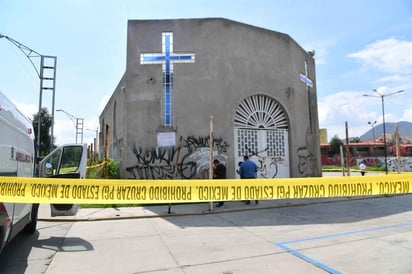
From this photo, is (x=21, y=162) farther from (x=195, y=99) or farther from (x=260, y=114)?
(x=260, y=114)

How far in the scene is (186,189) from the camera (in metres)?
5.45

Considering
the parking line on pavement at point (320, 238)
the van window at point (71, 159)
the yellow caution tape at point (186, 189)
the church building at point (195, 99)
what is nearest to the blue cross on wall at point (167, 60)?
the church building at point (195, 99)

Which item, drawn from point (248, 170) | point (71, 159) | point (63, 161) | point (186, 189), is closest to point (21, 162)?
point (63, 161)

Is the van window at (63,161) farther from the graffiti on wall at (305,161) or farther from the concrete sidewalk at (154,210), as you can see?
the graffiti on wall at (305,161)

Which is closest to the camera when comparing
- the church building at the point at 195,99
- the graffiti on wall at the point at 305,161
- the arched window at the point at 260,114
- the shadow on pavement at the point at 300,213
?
the shadow on pavement at the point at 300,213

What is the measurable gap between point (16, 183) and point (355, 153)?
61.9 m

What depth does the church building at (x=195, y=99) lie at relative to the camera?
1381cm

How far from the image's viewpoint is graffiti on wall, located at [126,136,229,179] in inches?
537

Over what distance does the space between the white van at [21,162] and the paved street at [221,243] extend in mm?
678

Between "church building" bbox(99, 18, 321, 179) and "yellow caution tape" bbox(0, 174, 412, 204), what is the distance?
7.47 metres

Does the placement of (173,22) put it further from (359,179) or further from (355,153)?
(355,153)

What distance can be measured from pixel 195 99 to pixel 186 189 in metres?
9.13

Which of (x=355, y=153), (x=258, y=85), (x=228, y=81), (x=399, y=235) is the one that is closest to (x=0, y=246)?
(x=399, y=235)

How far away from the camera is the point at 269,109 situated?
1617 cm
